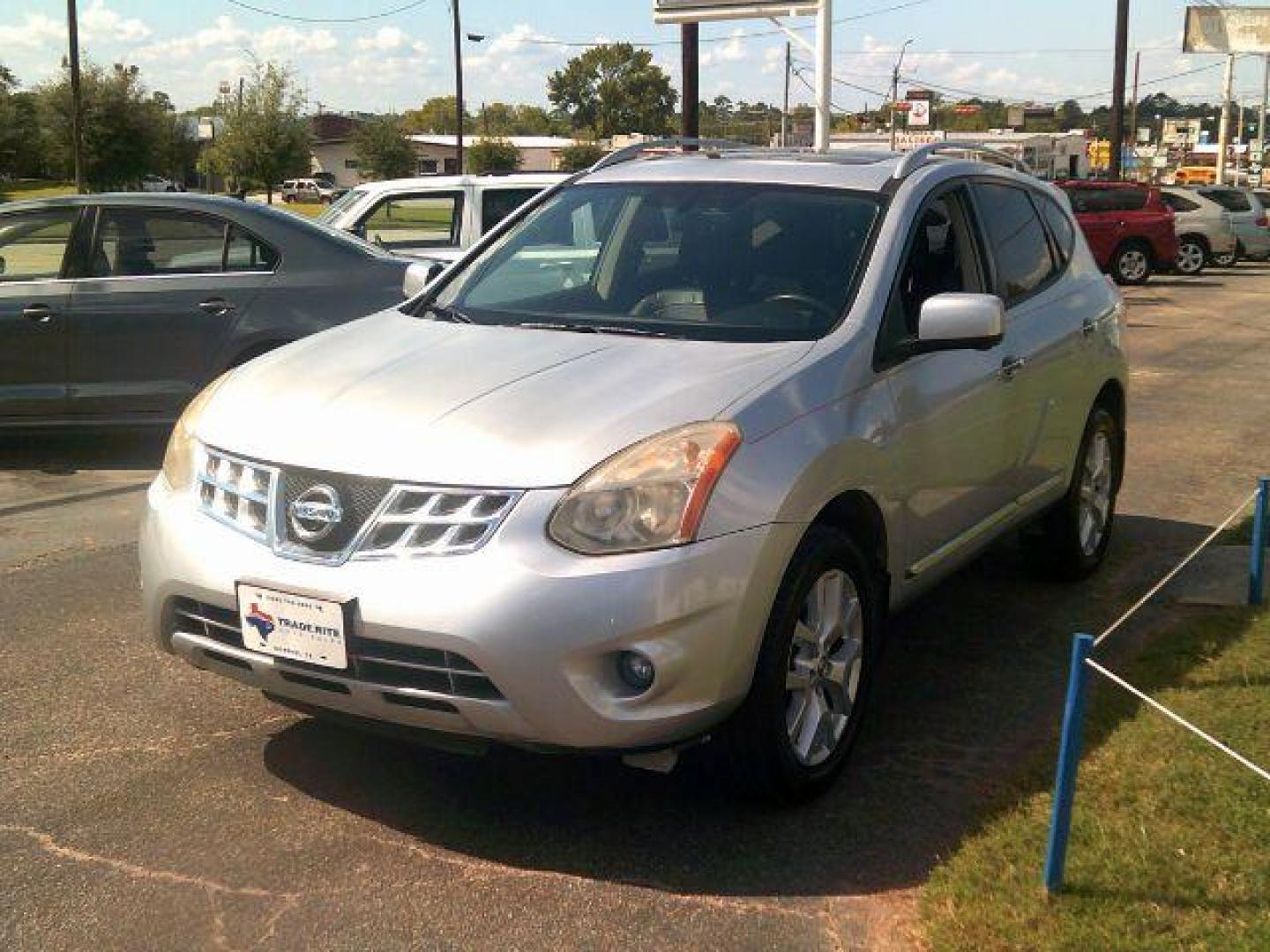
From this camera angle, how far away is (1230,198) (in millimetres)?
30391

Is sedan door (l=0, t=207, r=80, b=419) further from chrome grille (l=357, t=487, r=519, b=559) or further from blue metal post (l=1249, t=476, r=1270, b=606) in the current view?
blue metal post (l=1249, t=476, r=1270, b=606)

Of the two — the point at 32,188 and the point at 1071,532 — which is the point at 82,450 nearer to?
the point at 1071,532

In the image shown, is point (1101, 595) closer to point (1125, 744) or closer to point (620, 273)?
point (1125, 744)

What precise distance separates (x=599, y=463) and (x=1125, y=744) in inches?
74.3

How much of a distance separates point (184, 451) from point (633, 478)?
1.39 m

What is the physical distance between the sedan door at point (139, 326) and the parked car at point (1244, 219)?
84.6 ft

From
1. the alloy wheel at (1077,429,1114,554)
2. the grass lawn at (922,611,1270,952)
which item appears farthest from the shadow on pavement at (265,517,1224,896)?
the alloy wheel at (1077,429,1114,554)

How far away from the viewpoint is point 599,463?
343 centimetres

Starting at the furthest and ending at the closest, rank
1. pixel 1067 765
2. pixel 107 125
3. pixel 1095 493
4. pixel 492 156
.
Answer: pixel 492 156 → pixel 107 125 → pixel 1095 493 → pixel 1067 765

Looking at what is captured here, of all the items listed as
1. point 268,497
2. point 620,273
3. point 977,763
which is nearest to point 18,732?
point 268,497

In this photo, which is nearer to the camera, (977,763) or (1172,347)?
(977,763)

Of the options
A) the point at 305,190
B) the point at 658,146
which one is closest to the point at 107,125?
the point at 305,190

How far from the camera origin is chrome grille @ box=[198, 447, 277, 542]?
3.62 meters

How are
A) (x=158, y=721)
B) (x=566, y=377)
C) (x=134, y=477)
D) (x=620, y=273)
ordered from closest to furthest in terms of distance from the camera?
(x=566, y=377) < (x=158, y=721) < (x=620, y=273) < (x=134, y=477)
